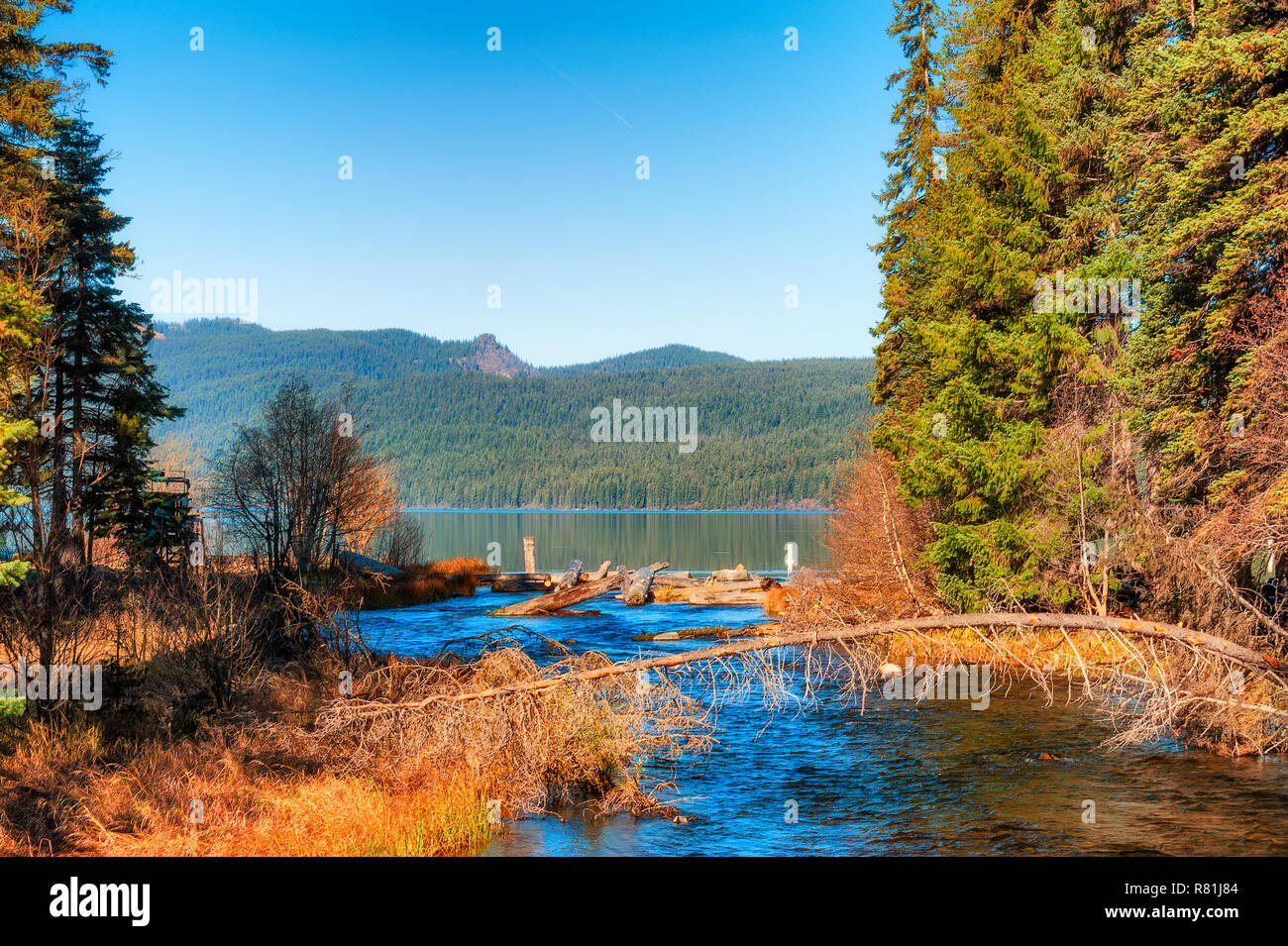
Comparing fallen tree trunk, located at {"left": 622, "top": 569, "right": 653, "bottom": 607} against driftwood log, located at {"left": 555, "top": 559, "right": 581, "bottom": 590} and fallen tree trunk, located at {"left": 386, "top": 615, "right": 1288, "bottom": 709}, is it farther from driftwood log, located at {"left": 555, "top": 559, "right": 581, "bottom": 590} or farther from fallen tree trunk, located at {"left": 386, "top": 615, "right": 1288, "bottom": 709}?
fallen tree trunk, located at {"left": 386, "top": 615, "right": 1288, "bottom": 709}

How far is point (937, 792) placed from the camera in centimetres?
1198

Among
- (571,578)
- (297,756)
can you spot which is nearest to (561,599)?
(571,578)

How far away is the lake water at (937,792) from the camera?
10.1 meters

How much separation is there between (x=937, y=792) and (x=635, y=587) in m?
23.8

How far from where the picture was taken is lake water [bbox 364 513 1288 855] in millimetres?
10102

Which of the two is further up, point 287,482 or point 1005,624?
point 287,482

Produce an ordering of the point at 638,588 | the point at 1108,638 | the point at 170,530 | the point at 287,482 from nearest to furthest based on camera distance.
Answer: the point at 1108,638
the point at 170,530
the point at 287,482
the point at 638,588

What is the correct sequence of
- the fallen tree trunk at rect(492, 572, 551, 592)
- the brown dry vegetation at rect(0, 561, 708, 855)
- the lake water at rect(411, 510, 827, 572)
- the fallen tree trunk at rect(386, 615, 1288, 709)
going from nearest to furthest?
1. the fallen tree trunk at rect(386, 615, 1288, 709)
2. the brown dry vegetation at rect(0, 561, 708, 855)
3. the fallen tree trunk at rect(492, 572, 551, 592)
4. the lake water at rect(411, 510, 827, 572)

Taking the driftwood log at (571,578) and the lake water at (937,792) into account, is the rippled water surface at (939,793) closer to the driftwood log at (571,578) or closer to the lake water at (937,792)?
the lake water at (937,792)

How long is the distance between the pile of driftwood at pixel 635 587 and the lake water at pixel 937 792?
16040 millimetres

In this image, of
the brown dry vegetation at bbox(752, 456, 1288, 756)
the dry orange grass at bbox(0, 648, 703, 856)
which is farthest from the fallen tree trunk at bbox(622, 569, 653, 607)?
the dry orange grass at bbox(0, 648, 703, 856)

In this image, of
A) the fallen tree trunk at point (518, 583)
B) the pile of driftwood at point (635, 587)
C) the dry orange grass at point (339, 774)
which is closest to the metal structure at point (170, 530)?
the pile of driftwood at point (635, 587)

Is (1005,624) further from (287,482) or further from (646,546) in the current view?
(646,546)

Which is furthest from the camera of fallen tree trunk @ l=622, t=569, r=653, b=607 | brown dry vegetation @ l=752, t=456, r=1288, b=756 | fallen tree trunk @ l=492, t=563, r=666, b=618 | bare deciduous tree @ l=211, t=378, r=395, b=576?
fallen tree trunk @ l=622, t=569, r=653, b=607
